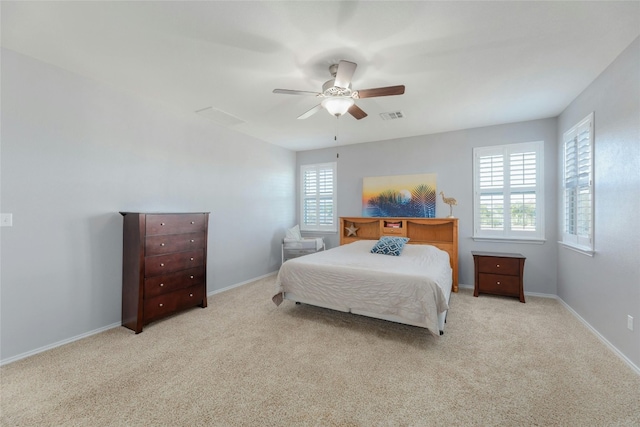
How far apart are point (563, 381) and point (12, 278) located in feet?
15.2

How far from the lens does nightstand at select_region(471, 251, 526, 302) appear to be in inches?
155

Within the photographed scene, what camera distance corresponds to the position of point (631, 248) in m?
2.30

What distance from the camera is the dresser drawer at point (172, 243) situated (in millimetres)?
3086

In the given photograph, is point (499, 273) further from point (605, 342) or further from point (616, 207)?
point (616, 207)

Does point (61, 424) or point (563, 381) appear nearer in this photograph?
point (61, 424)

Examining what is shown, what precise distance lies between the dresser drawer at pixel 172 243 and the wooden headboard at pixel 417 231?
272cm

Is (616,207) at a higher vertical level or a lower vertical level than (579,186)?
lower

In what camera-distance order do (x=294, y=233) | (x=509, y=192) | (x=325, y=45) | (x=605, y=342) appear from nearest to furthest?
(x=325, y=45)
(x=605, y=342)
(x=509, y=192)
(x=294, y=233)

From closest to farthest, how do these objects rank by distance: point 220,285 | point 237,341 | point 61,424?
point 61,424
point 237,341
point 220,285

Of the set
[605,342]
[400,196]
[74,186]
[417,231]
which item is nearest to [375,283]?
[605,342]

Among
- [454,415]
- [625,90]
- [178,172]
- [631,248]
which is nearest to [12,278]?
[178,172]

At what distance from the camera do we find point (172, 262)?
3.34 meters

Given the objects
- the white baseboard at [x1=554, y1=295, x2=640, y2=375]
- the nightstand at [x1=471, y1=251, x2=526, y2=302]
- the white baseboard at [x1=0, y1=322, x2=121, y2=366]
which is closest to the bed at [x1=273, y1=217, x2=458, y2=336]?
the nightstand at [x1=471, y1=251, x2=526, y2=302]

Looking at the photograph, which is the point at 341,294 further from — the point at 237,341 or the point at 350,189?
the point at 350,189
